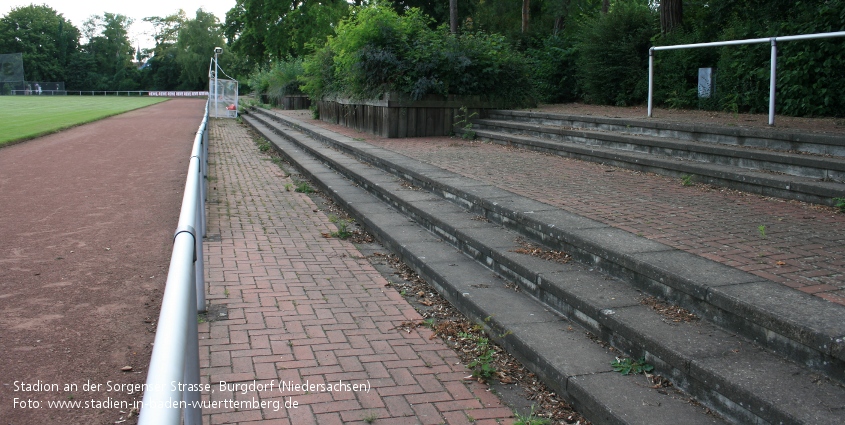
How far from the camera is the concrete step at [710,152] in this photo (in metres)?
6.20

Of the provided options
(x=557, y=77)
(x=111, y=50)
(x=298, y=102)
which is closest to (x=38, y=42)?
(x=111, y=50)

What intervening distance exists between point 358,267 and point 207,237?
6.16ft

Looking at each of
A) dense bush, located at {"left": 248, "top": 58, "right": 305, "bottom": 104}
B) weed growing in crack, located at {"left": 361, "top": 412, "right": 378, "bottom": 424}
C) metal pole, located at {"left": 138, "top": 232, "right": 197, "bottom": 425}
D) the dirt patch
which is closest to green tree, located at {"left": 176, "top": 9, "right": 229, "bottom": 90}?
dense bush, located at {"left": 248, "top": 58, "right": 305, "bottom": 104}

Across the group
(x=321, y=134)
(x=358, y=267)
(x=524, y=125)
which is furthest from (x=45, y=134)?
(x=358, y=267)

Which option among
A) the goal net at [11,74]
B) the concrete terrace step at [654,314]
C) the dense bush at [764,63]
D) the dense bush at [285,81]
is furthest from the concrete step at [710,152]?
the goal net at [11,74]

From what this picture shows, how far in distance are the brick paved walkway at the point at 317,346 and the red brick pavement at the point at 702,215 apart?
1844 millimetres

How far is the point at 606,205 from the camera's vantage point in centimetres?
621

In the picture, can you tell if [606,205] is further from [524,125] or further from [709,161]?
[524,125]

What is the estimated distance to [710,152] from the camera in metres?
7.46

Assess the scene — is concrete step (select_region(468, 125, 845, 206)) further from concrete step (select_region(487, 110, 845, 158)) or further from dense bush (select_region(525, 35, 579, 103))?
dense bush (select_region(525, 35, 579, 103))

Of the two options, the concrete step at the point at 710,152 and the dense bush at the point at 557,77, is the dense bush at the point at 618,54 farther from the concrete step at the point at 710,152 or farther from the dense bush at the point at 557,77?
the concrete step at the point at 710,152

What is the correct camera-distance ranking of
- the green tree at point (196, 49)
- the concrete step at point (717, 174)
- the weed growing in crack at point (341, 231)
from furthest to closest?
the green tree at point (196, 49)
the weed growing in crack at point (341, 231)
the concrete step at point (717, 174)

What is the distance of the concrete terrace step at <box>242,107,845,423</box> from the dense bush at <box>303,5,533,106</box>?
744 cm

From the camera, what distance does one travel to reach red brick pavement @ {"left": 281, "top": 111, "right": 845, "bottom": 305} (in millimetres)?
4117
